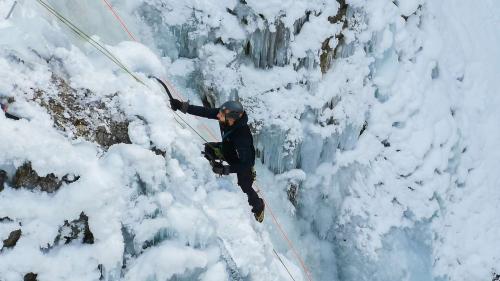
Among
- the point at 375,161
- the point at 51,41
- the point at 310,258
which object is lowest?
the point at 310,258

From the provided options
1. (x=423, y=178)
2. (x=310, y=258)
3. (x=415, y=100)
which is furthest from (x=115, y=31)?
(x=423, y=178)

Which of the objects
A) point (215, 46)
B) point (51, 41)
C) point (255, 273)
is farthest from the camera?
point (215, 46)

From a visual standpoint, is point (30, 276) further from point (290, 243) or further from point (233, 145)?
point (290, 243)

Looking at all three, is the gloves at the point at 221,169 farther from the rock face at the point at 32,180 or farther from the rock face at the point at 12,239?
the rock face at the point at 12,239

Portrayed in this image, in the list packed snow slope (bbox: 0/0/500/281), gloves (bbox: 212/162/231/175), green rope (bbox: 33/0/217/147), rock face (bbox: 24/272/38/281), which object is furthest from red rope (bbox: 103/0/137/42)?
rock face (bbox: 24/272/38/281)

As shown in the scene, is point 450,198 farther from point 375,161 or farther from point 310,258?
point 310,258

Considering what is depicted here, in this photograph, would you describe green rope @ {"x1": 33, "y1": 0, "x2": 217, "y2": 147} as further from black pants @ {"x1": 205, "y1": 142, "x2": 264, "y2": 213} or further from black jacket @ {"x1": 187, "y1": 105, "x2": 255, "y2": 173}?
black pants @ {"x1": 205, "y1": 142, "x2": 264, "y2": 213}
